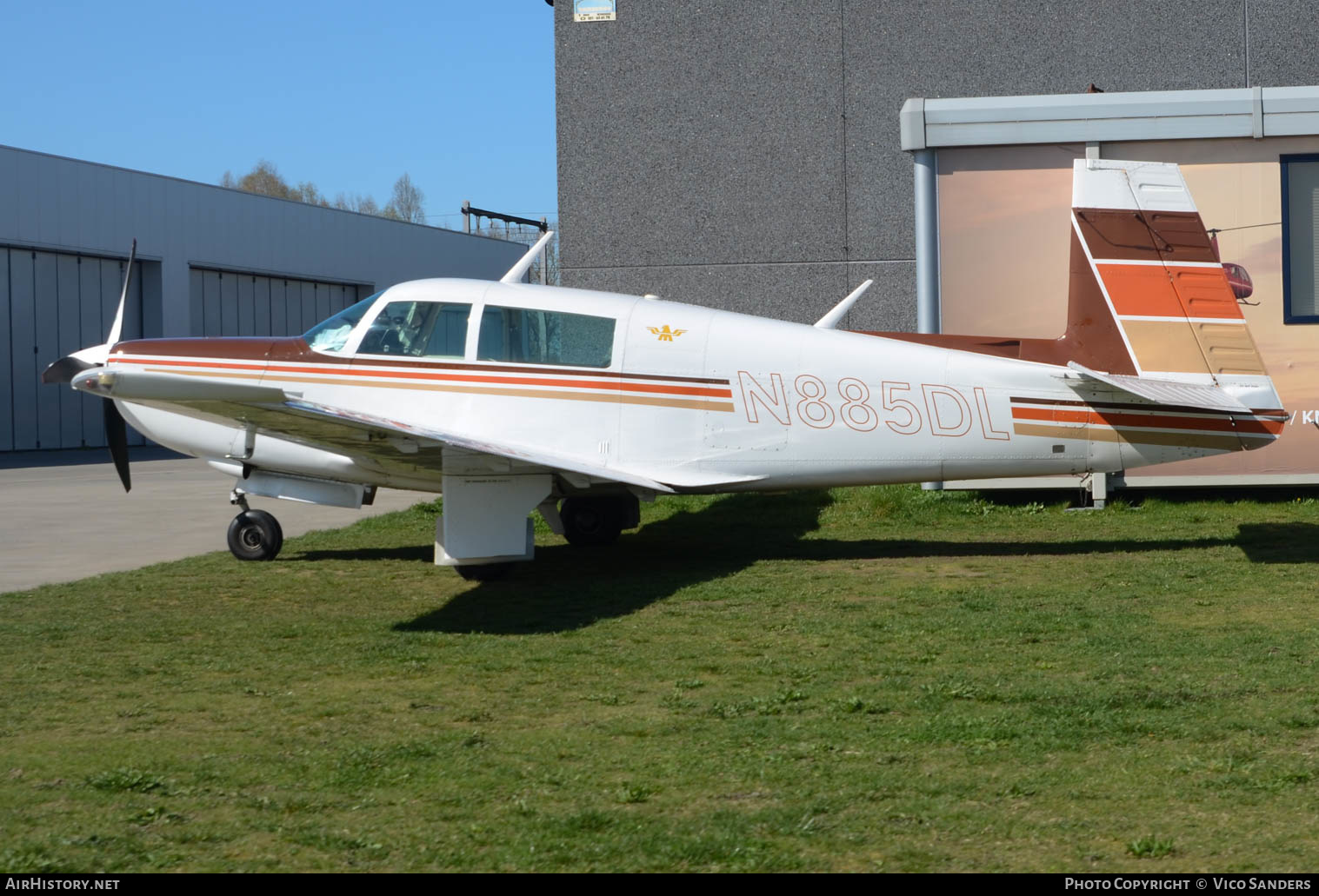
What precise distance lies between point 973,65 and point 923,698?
11.4 metres

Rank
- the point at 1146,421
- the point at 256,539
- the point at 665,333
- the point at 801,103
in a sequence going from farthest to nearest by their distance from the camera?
the point at 801,103, the point at 256,539, the point at 665,333, the point at 1146,421

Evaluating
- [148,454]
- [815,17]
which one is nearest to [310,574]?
[815,17]

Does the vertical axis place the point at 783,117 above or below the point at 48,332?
above

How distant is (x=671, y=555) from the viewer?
9977 mm

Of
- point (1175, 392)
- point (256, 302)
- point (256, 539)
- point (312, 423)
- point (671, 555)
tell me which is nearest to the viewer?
point (312, 423)

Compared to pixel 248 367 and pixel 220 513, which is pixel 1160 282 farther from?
pixel 220 513

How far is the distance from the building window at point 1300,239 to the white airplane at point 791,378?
11.1 ft

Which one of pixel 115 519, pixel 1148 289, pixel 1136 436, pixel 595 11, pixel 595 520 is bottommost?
pixel 115 519

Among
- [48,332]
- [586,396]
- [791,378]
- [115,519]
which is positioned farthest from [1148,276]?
[48,332]

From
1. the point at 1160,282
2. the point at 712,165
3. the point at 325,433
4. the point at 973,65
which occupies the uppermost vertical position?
the point at 973,65

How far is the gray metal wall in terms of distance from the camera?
14.6 metres

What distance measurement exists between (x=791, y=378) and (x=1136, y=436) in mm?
2400

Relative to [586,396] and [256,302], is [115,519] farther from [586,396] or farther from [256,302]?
[256,302]

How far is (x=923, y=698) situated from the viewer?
516cm
